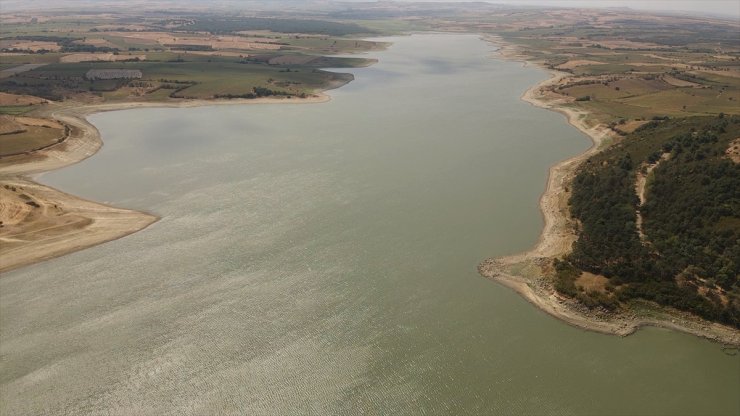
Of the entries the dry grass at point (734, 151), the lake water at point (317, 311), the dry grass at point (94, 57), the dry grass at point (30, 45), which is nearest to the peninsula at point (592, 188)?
the dry grass at point (734, 151)

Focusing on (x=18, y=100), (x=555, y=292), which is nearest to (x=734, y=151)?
(x=555, y=292)

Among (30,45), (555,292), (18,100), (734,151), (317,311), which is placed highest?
(30,45)

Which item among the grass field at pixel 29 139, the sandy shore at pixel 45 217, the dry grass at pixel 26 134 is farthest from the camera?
the dry grass at pixel 26 134

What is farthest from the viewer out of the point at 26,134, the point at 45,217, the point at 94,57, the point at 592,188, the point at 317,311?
the point at 94,57

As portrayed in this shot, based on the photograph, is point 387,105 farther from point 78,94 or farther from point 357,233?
point 78,94

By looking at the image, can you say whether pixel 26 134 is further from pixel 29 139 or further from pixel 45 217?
pixel 45 217

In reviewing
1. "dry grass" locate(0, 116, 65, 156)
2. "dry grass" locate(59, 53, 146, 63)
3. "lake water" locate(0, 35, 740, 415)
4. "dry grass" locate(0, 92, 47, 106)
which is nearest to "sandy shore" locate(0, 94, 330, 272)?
"lake water" locate(0, 35, 740, 415)

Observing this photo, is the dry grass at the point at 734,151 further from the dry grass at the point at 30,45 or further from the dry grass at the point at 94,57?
the dry grass at the point at 30,45
